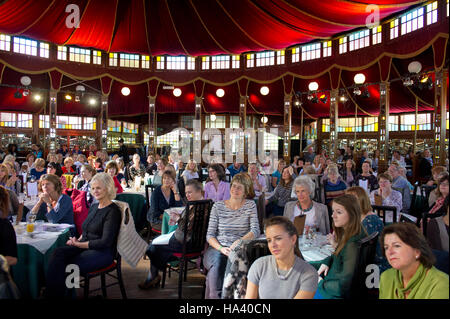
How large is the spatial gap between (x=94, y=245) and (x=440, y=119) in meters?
7.93

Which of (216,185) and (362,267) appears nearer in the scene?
(362,267)

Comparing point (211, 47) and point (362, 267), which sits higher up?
point (211, 47)

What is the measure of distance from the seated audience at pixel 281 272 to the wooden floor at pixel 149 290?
1731mm

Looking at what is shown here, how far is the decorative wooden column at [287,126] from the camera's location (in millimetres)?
12805

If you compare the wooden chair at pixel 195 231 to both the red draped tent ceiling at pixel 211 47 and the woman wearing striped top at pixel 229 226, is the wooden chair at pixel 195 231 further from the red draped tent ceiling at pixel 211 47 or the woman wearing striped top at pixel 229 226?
the red draped tent ceiling at pixel 211 47

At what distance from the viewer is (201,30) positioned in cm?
1166

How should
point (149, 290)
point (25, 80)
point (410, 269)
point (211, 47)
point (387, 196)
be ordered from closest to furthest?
point (410, 269) < point (149, 290) < point (387, 196) < point (25, 80) < point (211, 47)

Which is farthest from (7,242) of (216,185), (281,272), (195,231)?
(216,185)

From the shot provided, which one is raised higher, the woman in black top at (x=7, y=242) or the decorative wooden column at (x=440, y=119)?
the decorative wooden column at (x=440, y=119)

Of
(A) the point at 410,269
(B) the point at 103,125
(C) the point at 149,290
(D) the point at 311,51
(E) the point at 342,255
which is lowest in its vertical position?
(C) the point at 149,290

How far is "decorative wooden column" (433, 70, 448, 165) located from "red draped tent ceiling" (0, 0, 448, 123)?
1.93 feet

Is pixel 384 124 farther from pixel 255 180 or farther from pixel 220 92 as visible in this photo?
pixel 220 92

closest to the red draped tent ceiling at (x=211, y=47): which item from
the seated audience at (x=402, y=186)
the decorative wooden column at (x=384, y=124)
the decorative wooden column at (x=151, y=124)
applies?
the decorative wooden column at (x=151, y=124)

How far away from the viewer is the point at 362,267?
7.22 ft
